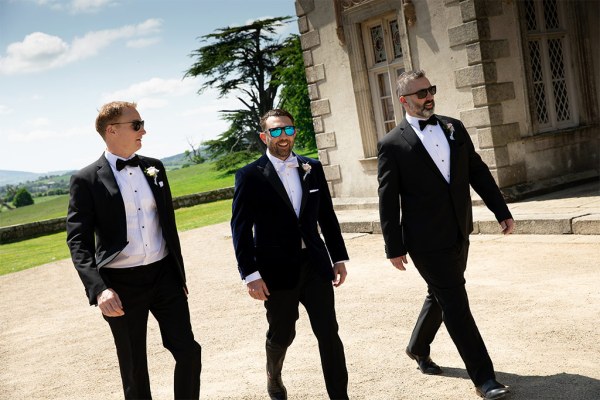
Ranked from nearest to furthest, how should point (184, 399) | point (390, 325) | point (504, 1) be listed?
1. point (184, 399)
2. point (390, 325)
3. point (504, 1)

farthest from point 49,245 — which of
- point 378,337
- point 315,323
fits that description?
point 315,323

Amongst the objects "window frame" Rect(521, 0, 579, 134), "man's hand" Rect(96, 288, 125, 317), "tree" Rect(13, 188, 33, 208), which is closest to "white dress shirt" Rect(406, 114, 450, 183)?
"man's hand" Rect(96, 288, 125, 317)

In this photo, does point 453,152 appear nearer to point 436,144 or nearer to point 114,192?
point 436,144

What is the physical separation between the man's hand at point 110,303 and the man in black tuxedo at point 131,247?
132 mm

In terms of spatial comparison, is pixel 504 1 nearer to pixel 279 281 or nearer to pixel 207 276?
pixel 207 276

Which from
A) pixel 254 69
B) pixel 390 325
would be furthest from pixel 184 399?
pixel 254 69

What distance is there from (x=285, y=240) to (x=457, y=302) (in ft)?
3.55

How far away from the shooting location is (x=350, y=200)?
14336 millimetres

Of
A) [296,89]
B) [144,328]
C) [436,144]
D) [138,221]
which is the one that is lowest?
[144,328]

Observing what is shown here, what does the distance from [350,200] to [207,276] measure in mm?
4502

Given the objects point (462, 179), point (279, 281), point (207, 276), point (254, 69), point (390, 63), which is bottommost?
point (207, 276)

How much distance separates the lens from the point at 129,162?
4059 millimetres

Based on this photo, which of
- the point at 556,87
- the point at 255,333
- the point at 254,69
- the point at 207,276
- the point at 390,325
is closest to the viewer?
the point at 390,325

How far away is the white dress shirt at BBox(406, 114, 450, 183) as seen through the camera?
4.50 metres
